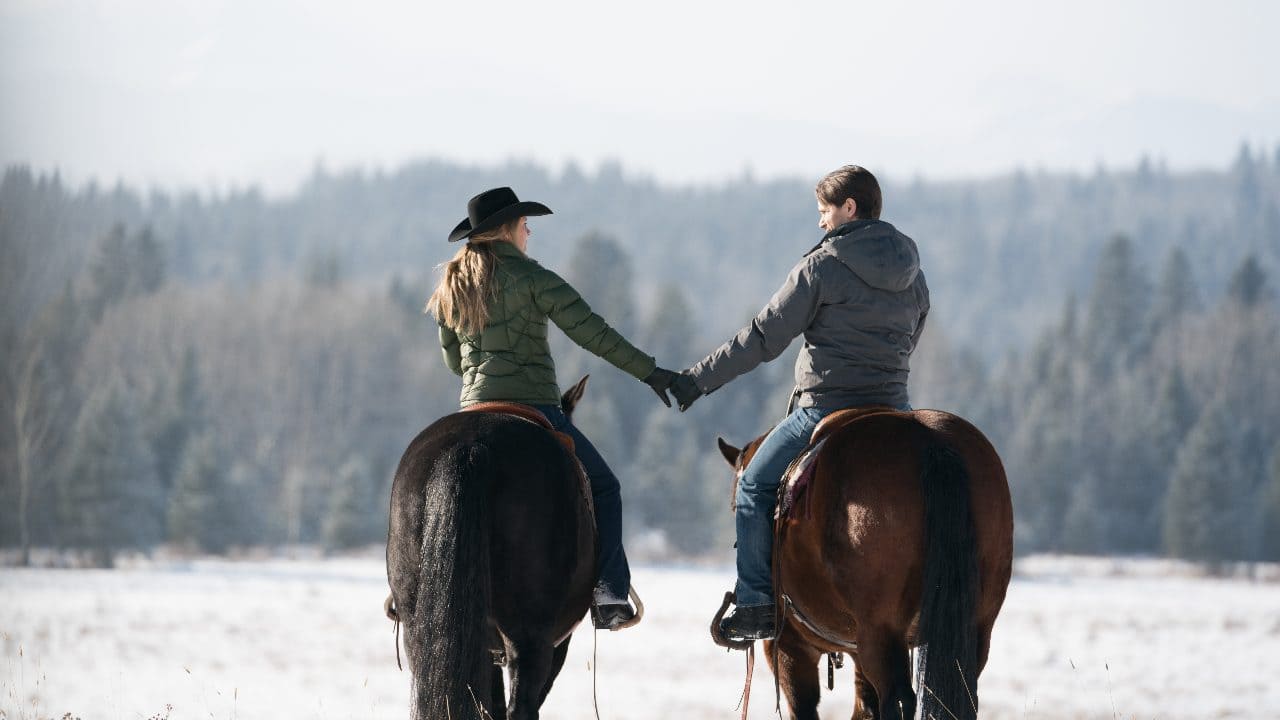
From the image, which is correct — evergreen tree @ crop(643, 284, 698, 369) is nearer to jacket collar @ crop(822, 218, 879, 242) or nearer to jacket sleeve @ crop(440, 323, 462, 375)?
jacket sleeve @ crop(440, 323, 462, 375)

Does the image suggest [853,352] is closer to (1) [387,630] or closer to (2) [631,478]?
(1) [387,630]

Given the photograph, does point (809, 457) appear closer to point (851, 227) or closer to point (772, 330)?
point (772, 330)

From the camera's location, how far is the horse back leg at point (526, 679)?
6594 mm

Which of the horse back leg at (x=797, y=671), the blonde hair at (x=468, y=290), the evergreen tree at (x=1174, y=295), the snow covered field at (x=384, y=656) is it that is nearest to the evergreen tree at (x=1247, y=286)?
the evergreen tree at (x=1174, y=295)

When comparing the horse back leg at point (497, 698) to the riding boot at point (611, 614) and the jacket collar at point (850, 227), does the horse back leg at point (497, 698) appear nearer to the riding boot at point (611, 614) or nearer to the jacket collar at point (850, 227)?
the riding boot at point (611, 614)

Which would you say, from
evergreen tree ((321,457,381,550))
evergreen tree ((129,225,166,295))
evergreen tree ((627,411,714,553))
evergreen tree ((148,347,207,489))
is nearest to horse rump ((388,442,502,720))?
evergreen tree ((321,457,381,550))

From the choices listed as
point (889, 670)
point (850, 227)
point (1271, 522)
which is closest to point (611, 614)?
point (889, 670)

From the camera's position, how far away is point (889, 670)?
6.45 metres

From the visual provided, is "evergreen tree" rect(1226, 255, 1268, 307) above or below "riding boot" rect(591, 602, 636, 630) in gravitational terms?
above

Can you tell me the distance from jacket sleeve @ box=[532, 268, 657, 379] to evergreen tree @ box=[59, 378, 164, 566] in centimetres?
5627

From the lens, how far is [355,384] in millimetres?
83375

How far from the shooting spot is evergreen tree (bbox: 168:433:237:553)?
64.4 m

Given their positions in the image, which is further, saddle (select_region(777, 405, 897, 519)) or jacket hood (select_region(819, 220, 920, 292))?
jacket hood (select_region(819, 220, 920, 292))

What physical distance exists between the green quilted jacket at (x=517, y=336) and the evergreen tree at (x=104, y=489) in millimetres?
56526
